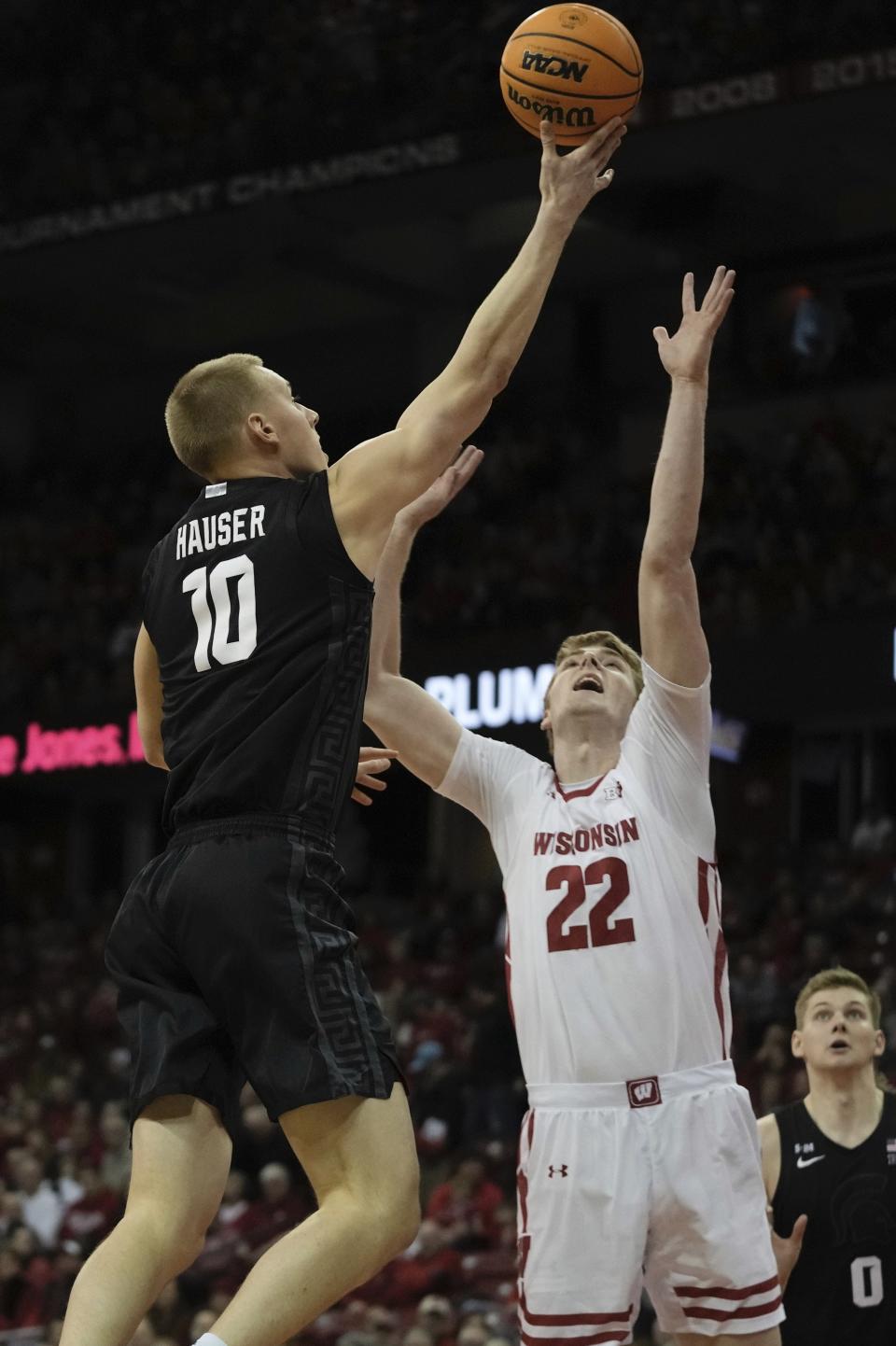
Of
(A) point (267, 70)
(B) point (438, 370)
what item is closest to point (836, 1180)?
(A) point (267, 70)

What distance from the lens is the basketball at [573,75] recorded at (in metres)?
4.73

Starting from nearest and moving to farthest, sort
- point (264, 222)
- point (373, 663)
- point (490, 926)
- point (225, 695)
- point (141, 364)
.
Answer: point (225, 695) → point (373, 663) → point (490, 926) → point (264, 222) → point (141, 364)

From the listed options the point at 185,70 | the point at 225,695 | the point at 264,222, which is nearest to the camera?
the point at 225,695

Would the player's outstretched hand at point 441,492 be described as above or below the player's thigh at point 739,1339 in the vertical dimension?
above

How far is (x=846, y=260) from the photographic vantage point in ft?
69.9

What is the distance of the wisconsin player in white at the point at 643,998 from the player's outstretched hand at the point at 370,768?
401mm

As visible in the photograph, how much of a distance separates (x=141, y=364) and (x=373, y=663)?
2202 centimetres

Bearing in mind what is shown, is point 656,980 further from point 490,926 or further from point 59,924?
point 59,924

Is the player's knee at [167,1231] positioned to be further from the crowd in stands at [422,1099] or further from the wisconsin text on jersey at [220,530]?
the crowd in stands at [422,1099]

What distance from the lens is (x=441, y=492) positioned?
513 cm

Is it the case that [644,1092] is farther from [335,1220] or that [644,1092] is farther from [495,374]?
[495,374]

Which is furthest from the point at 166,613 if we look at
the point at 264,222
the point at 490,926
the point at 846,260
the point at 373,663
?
the point at 846,260

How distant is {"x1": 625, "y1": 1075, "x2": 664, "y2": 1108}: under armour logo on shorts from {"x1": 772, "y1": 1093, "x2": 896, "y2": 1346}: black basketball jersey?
1.73m

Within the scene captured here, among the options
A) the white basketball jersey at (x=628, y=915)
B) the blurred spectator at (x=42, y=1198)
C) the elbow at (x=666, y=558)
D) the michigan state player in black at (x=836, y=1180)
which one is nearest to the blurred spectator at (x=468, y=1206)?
the blurred spectator at (x=42, y=1198)
